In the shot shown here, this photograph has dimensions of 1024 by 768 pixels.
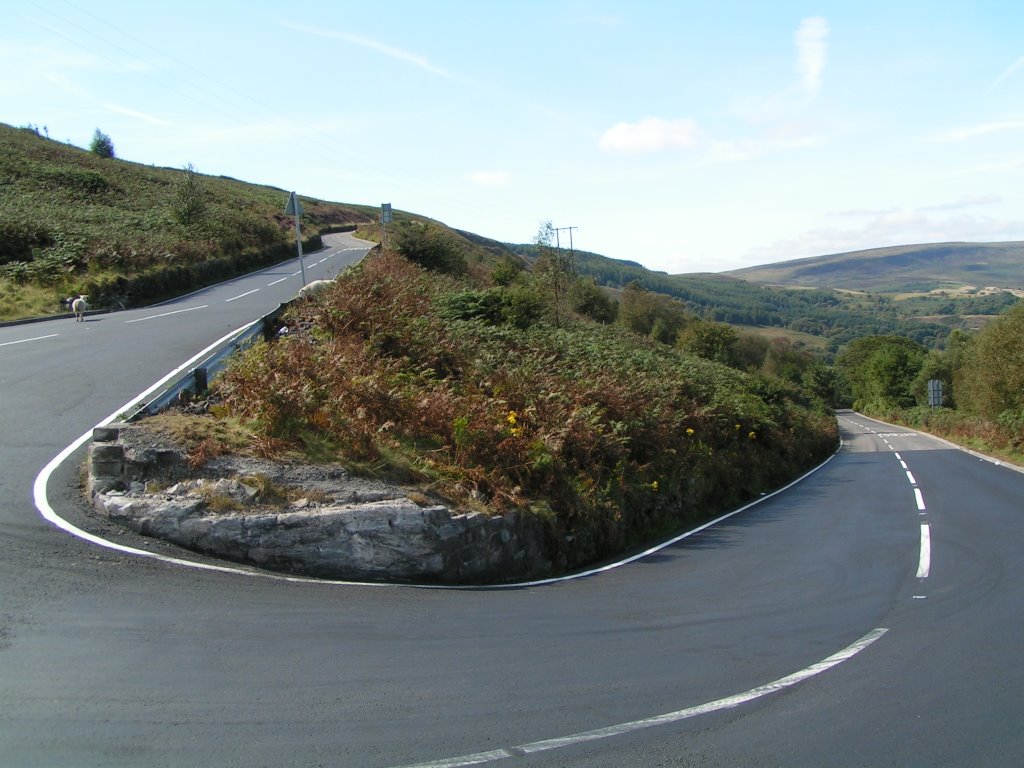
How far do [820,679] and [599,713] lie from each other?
194cm

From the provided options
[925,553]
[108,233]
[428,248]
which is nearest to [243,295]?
[108,233]

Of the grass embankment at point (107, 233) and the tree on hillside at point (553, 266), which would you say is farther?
the tree on hillside at point (553, 266)

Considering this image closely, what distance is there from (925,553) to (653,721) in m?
8.26

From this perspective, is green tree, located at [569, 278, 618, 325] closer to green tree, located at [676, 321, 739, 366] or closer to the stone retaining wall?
green tree, located at [676, 321, 739, 366]

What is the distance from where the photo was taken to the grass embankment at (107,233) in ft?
91.3

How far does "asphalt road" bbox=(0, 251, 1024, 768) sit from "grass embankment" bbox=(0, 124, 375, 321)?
1843 cm

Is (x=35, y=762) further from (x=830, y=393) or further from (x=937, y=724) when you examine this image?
(x=830, y=393)

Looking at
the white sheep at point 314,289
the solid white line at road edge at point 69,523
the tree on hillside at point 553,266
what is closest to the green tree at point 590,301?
the tree on hillside at point 553,266

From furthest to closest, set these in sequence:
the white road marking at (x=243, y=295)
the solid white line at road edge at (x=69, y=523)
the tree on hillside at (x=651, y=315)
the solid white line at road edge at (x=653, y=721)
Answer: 1. the tree on hillside at (x=651, y=315)
2. the white road marking at (x=243, y=295)
3. the solid white line at road edge at (x=69, y=523)
4. the solid white line at road edge at (x=653, y=721)

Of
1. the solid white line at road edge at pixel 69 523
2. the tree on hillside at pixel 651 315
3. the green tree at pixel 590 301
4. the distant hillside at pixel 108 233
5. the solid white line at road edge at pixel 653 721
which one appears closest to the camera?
the solid white line at road edge at pixel 653 721

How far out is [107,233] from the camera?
112 ft

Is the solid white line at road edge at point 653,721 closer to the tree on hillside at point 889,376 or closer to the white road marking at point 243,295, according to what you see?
the white road marking at point 243,295

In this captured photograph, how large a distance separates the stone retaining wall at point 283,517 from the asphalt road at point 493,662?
13.9 inches

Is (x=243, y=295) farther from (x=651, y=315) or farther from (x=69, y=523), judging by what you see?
(x=651, y=315)
